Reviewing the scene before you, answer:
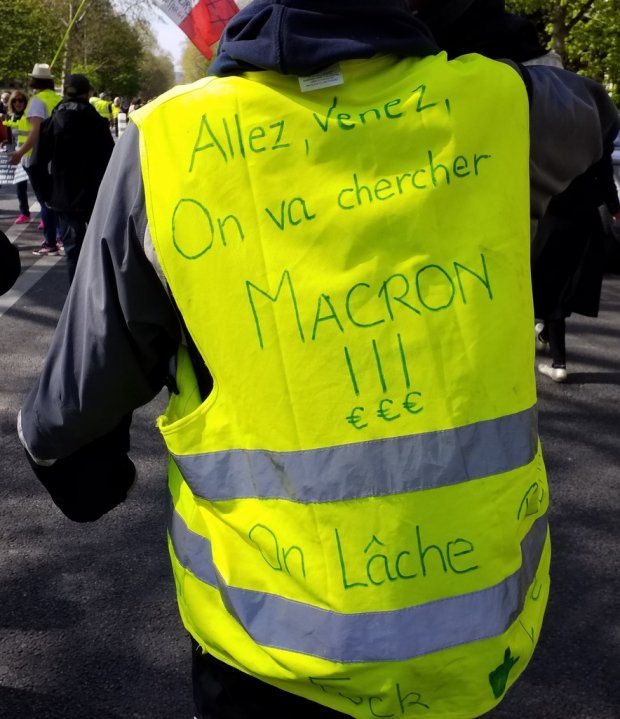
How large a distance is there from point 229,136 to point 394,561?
2.00 ft

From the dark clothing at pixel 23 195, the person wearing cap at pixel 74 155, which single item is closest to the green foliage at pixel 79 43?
the dark clothing at pixel 23 195

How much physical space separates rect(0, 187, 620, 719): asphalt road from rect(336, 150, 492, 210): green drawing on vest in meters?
2.06

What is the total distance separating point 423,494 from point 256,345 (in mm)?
300

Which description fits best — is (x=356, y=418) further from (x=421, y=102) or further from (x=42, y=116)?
(x=42, y=116)

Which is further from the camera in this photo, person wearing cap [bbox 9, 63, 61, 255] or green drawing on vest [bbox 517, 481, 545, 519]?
A: person wearing cap [bbox 9, 63, 61, 255]

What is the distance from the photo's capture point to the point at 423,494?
129 cm

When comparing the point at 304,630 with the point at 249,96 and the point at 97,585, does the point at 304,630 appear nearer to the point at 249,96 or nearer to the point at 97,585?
the point at 249,96

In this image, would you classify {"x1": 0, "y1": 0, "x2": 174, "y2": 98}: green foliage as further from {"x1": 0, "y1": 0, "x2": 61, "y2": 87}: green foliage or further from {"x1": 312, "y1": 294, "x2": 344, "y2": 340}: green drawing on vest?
{"x1": 312, "y1": 294, "x2": 344, "y2": 340}: green drawing on vest

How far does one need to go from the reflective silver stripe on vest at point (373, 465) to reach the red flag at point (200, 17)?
15.8 feet

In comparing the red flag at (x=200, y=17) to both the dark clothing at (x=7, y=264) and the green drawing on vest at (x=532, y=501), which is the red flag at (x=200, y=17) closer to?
the dark clothing at (x=7, y=264)

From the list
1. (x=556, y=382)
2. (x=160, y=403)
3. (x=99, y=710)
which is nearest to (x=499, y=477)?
(x=99, y=710)

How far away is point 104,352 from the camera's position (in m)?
1.40

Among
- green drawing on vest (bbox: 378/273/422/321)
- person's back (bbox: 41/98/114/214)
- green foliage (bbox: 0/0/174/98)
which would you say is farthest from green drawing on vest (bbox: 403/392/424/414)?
green foliage (bbox: 0/0/174/98)

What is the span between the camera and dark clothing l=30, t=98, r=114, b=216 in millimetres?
7832
